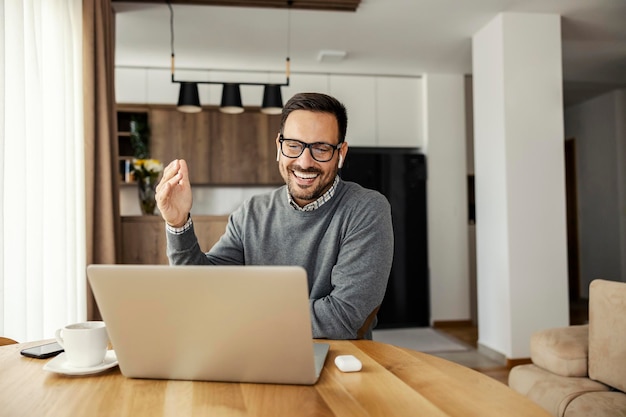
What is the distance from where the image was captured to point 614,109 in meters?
6.29

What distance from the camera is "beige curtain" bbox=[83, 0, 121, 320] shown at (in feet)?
9.47

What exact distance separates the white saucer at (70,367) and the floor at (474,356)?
293 centimetres

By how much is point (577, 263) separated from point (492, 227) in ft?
12.1

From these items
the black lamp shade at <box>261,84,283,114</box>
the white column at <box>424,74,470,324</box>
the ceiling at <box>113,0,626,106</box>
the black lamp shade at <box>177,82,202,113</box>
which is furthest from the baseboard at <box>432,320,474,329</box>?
the black lamp shade at <box>177,82,202,113</box>

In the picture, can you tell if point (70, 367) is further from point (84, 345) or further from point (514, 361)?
point (514, 361)

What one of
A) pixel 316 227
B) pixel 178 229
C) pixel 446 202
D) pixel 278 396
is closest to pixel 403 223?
pixel 446 202

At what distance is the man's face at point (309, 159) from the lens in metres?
1.51

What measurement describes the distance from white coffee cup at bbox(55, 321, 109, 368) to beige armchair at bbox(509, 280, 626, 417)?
1.55 metres

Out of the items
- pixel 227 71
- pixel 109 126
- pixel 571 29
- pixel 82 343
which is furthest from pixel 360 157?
pixel 82 343

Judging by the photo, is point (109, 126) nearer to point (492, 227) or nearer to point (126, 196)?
point (126, 196)

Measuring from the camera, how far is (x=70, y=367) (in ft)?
3.11

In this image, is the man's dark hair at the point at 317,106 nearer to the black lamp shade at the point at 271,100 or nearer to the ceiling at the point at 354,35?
the ceiling at the point at 354,35

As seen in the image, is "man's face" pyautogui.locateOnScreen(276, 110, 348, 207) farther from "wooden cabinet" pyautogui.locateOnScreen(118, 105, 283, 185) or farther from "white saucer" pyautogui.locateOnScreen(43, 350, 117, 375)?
"wooden cabinet" pyautogui.locateOnScreen(118, 105, 283, 185)

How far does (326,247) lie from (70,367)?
791mm
